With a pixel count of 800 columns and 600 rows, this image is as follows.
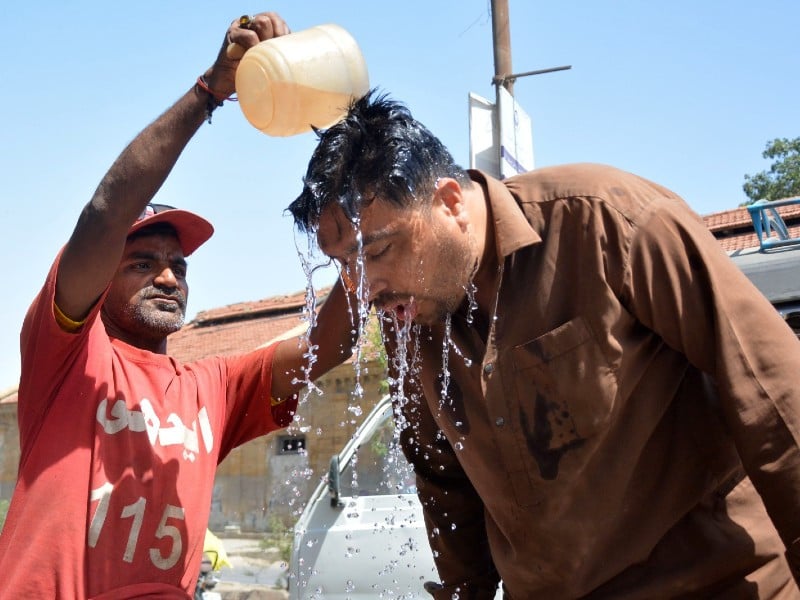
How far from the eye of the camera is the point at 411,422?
2812 millimetres

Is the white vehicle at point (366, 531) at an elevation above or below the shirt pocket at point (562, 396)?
below

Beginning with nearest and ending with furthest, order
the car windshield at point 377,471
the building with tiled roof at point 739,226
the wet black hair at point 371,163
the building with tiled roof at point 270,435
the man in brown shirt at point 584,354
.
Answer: the man in brown shirt at point 584,354
the wet black hair at point 371,163
the car windshield at point 377,471
the building with tiled roof at point 739,226
the building with tiled roof at point 270,435

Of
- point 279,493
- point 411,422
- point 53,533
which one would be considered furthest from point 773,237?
point 279,493

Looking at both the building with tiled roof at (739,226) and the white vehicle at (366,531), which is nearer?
the white vehicle at (366,531)

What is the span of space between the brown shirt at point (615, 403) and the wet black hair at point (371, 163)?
209 mm

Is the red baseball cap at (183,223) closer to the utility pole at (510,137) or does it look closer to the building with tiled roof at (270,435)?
the utility pole at (510,137)

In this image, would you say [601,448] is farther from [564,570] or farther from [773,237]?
[773,237]

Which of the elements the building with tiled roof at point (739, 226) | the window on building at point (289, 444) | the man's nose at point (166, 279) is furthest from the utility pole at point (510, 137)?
the window on building at point (289, 444)

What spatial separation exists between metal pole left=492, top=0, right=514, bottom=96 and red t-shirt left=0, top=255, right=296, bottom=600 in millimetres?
6747

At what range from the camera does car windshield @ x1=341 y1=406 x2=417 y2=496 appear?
16.9 ft

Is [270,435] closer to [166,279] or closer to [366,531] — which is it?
[366,531]

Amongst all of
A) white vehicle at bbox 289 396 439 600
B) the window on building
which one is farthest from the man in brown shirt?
the window on building

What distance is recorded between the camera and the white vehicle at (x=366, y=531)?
15.8 ft

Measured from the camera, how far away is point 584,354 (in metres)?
2.09
